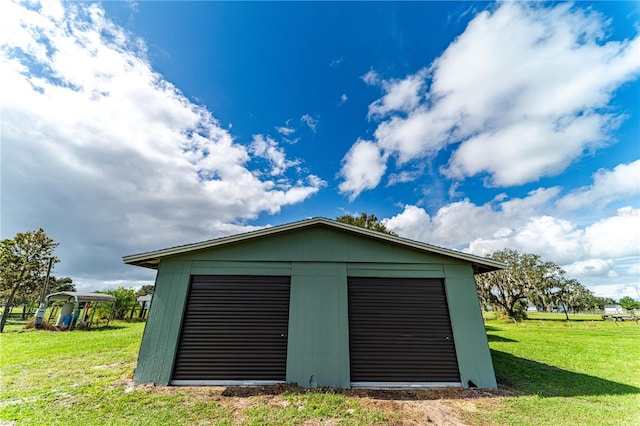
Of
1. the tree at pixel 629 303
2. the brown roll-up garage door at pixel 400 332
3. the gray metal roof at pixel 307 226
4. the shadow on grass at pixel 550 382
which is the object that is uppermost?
the tree at pixel 629 303

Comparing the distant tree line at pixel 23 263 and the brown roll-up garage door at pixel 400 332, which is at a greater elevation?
the distant tree line at pixel 23 263

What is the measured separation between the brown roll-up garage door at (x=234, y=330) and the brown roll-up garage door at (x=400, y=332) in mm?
1865

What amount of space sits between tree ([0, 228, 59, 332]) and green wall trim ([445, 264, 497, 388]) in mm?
24182

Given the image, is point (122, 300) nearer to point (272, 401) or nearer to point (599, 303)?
point (272, 401)

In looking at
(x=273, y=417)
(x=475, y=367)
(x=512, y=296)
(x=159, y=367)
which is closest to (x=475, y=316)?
(x=475, y=367)

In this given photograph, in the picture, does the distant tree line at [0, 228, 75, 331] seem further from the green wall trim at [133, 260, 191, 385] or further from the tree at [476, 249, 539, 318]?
the tree at [476, 249, 539, 318]

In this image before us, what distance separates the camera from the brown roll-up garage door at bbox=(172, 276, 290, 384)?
6.29m

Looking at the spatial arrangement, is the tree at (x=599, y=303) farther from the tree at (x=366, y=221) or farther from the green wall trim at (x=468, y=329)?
the green wall trim at (x=468, y=329)

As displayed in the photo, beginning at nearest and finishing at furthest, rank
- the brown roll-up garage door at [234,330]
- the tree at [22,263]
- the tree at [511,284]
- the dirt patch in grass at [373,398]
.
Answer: the dirt patch in grass at [373,398] → the brown roll-up garage door at [234,330] → the tree at [22,263] → the tree at [511,284]

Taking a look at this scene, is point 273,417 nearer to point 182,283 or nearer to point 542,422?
point 182,283

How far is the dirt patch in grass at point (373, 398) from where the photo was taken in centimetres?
470

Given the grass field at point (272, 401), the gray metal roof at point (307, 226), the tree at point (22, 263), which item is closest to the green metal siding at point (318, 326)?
the grass field at point (272, 401)

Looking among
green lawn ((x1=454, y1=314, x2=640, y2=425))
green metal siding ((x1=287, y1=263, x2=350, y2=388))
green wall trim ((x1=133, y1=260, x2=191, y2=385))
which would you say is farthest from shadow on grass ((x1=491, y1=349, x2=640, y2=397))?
green wall trim ((x1=133, y1=260, x2=191, y2=385))

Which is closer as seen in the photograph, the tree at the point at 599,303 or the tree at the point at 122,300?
the tree at the point at 122,300
